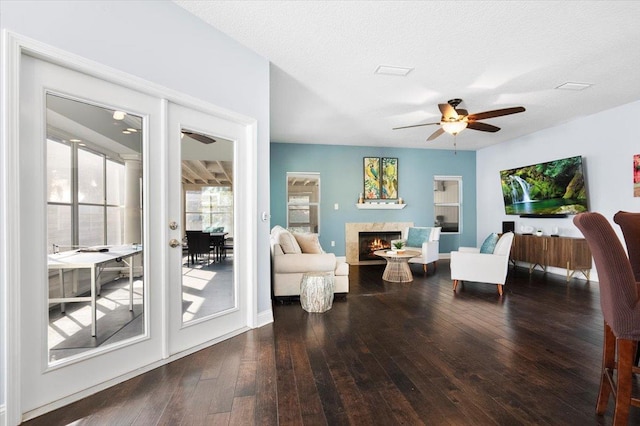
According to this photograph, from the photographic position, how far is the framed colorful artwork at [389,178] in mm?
7543

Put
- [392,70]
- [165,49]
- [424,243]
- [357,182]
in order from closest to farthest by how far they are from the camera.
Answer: [165,49] → [392,70] → [424,243] → [357,182]

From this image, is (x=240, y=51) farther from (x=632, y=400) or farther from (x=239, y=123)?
(x=632, y=400)

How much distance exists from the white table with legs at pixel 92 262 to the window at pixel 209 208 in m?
0.50

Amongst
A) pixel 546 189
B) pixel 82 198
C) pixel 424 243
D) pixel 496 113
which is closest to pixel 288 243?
pixel 82 198

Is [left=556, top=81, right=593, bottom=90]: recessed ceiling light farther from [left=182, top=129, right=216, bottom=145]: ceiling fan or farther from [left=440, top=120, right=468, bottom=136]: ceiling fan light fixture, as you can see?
[left=182, top=129, right=216, bottom=145]: ceiling fan

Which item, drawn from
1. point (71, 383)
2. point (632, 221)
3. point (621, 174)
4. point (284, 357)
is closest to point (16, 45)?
point (71, 383)

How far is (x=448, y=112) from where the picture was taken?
3.96 m

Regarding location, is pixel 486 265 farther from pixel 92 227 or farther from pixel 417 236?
pixel 92 227

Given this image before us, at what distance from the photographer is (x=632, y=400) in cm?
147

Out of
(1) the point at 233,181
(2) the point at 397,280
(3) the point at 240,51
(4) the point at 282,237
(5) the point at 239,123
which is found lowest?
(2) the point at 397,280

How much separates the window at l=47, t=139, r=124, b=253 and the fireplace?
5.66 meters

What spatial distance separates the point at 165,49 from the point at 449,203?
23.7ft

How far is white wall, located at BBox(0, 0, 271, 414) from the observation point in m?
1.80

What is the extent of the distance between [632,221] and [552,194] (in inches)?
168
